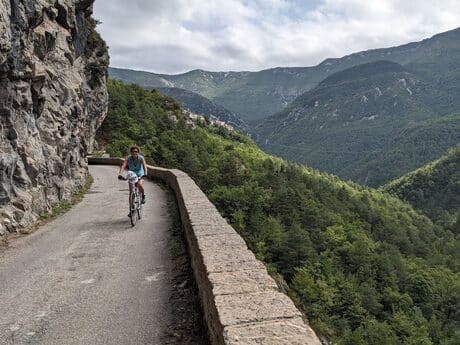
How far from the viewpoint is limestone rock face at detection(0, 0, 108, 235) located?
31.8ft

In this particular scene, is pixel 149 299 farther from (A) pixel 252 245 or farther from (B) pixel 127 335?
(A) pixel 252 245

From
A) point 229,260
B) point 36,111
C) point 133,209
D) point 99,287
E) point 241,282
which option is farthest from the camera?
point 36,111

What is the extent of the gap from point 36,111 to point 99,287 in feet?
29.1

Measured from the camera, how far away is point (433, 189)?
145125mm

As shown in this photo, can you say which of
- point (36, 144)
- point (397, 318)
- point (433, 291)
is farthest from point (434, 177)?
point (36, 144)

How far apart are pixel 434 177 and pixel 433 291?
10903 centimetres

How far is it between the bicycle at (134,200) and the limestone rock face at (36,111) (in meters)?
2.48

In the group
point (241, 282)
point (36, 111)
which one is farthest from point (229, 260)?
point (36, 111)

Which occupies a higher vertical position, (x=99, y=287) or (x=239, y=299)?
(x=239, y=299)

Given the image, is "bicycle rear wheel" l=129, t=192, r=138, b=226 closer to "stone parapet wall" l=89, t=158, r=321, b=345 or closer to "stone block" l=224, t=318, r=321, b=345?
"stone parapet wall" l=89, t=158, r=321, b=345

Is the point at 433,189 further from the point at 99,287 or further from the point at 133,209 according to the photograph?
the point at 99,287

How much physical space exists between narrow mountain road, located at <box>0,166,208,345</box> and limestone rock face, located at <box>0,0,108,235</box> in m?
1.49

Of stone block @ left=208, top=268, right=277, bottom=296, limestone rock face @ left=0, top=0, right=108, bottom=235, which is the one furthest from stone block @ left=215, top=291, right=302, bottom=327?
limestone rock face @ left=0, top=0, right=108, bottom=235

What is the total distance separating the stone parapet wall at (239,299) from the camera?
3.21 meters
